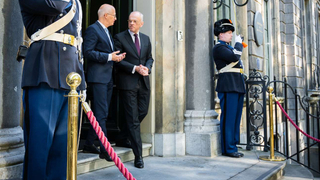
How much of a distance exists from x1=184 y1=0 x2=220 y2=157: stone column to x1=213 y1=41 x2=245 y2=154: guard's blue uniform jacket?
17 cm

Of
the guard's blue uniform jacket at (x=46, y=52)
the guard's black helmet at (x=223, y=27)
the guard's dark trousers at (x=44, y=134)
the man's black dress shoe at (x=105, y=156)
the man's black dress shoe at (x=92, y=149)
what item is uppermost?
the guard's black helmet at (x=223, y=27)

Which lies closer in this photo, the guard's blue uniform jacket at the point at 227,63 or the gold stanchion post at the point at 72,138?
the gold stanchion post at the point at 72,138

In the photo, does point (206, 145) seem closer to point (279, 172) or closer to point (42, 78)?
point (279, 172)

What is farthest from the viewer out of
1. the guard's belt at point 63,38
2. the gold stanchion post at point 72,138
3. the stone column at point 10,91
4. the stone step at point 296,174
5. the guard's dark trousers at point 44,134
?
the stone step at point 296,174

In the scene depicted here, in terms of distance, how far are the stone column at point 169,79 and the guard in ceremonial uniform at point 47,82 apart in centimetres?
253

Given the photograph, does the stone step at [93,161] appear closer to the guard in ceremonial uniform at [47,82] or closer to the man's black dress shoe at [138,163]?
the man's black dress shoe at [138,163]

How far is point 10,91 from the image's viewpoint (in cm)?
308

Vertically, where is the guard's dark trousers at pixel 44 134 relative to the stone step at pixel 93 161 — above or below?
above

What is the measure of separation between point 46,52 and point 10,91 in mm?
804

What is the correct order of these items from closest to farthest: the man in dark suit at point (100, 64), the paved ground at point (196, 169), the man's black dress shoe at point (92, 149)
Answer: the paved ground at point (196, 169)
the man in dark suit at point (100, 64)
the man's black dress shoe at point (92, 149)

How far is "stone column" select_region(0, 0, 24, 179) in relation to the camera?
2.96 metres

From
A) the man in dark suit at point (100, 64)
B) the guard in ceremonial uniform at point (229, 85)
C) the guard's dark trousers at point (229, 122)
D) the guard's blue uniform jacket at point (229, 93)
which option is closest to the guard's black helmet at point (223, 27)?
the guard in ceremonial uniform at point (229, 85)

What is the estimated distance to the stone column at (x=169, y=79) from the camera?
5094mm

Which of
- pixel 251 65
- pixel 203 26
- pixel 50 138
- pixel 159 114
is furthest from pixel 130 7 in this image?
pixel 251 65
